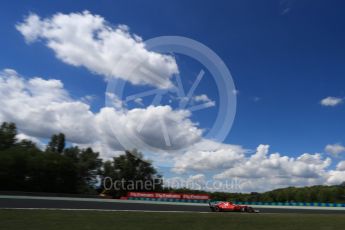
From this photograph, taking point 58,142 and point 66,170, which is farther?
point 58,142

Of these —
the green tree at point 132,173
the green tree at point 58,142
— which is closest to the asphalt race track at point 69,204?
the green tree at point 132,173

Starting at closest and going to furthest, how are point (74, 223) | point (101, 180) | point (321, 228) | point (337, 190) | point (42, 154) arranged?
point (74, 223), point (321, 228), point (42, 154), point (101, 180), point (337, 190)

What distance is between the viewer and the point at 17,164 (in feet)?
199

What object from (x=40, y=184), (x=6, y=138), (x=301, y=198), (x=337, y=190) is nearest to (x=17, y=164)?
(x=40, y=184)

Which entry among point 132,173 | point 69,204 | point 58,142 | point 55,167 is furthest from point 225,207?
point 58,142

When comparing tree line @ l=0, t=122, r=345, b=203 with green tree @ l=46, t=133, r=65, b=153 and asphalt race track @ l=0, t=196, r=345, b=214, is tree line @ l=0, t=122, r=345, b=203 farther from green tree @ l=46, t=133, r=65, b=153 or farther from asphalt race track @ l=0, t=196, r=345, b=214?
asphalt race track @ l=0, t=196, r=345, b=214

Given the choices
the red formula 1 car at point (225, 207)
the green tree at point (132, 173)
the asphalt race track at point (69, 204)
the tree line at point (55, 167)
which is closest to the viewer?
the asphalt race track at point (69, 204)

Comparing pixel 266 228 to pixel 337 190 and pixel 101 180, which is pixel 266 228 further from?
pixel 337 190

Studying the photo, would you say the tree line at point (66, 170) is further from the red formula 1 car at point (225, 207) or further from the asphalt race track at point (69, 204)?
the red formula 1 car at point (225, 207)

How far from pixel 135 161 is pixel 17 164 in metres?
39.3

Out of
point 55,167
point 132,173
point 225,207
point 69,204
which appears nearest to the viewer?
point 69,204

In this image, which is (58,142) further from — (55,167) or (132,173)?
(55,167)

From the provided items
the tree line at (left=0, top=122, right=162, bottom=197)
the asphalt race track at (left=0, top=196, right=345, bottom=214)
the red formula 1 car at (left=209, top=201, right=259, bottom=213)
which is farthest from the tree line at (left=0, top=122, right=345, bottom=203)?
the red formula 1 car at (left=209, top=201, right=259, bottom=213)

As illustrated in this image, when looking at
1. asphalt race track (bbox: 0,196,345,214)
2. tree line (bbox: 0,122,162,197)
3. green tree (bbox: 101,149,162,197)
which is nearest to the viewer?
asphalt race track (bbox: 0,196,345,214)
